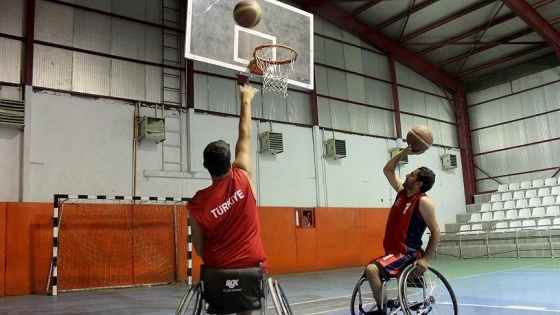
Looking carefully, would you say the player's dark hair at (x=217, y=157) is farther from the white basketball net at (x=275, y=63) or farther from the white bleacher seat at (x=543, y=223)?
the white bleacher seat at (x=543, y=223)

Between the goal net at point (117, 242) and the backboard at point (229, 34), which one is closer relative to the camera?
the backboard at point (229, 34)

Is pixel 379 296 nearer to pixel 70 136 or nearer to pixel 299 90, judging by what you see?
pixel 70 136

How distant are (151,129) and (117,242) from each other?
2.71 metres

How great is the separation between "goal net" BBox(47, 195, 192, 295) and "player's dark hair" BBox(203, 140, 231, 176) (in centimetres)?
757

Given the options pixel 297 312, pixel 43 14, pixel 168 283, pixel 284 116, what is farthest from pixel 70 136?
pixel 297 312

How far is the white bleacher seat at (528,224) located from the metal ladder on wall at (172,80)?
34.7 feet

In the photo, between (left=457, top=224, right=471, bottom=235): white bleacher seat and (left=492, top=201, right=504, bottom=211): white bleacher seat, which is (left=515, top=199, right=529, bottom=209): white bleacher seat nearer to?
(left=492, top=201, right=504, bottom=211): white bleacher seat

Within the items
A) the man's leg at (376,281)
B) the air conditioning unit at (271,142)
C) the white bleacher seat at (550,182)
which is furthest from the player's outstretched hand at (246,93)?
the white bleacher seat at (550,182)

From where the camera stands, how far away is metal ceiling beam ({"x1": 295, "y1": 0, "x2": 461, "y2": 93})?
15359 millimetres

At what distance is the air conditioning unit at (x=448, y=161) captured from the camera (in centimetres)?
1805

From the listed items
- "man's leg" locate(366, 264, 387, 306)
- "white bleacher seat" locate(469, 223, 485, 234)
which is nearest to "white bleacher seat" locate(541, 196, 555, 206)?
"white bleacher seat" locate(469, 223, 485, 234)

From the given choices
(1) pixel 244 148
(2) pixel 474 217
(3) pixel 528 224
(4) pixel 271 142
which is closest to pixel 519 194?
(2) pixel 474 217

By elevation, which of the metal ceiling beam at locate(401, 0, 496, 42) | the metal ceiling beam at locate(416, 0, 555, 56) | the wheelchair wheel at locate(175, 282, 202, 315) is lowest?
the wheelchair wheel at locate(175, 282, 202, 315)

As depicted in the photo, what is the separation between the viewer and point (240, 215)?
230cm
